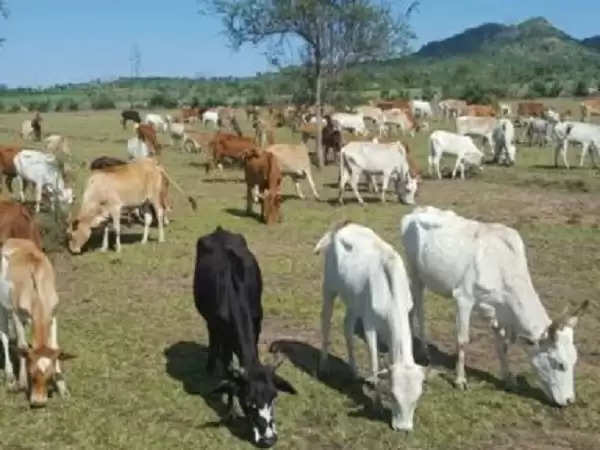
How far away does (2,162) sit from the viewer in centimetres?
1942

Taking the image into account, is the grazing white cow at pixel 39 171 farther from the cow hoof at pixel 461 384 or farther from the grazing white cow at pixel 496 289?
the cow hoof at pixel 461 384

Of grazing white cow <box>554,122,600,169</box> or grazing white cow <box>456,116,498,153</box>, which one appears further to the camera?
grazing white cow <box>456,116,498,153</box>

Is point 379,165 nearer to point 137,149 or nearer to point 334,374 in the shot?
point 137,149

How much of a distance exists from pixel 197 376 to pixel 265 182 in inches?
394

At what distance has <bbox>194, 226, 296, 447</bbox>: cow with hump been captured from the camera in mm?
7207

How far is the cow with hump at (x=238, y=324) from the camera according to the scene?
7207 millimetres

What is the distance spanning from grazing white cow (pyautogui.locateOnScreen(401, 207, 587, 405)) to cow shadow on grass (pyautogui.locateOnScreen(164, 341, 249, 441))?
7.79 feet

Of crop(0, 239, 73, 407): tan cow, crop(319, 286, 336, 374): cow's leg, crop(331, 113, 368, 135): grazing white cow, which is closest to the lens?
crop(0, 239, 73, 407): tan cow

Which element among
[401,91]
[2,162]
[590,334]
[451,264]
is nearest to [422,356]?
[451,264]

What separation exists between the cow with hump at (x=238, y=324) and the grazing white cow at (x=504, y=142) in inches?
798

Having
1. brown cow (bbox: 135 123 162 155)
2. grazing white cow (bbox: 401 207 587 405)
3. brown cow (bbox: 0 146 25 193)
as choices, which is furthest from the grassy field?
brown cow (bbox: 135 123 162 155)

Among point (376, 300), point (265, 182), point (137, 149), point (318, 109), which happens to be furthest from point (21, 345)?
point (318, 109)

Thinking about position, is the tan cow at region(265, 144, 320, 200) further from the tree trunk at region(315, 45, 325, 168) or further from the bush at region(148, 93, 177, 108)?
the bush at region(148, 93, 177, 108)

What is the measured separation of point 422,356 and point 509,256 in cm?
159
